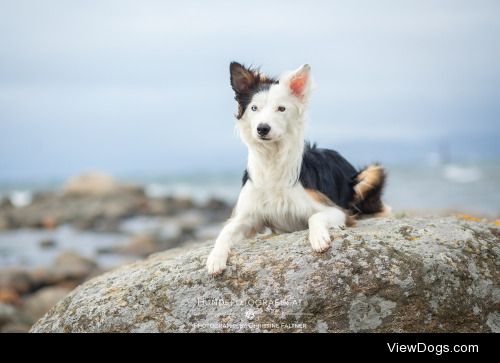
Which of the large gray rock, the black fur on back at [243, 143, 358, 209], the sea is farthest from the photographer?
the sea

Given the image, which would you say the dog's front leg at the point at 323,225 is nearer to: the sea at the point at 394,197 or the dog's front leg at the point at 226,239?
the dog's front leg at the point at 226,239

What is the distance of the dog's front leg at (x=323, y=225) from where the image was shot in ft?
15.1

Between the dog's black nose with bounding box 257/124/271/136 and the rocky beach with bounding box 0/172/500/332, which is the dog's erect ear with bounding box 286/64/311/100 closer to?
the dog's black nose with bounding box 257/124/271/136

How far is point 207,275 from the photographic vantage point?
4.68 metres

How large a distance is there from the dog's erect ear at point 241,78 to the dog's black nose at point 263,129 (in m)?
0.47

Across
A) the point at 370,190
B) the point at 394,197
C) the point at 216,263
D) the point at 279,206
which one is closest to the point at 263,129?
the point at 279,206

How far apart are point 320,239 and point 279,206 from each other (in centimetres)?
84

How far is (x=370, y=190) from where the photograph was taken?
6.41m

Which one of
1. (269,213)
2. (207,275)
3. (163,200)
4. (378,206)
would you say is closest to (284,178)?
(269,213)

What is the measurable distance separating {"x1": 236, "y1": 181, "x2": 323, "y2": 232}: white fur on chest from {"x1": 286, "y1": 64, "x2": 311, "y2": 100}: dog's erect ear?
0.86 meters

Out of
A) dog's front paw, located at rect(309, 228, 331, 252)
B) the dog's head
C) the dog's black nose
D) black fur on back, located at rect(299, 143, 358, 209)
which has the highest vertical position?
the dog's head

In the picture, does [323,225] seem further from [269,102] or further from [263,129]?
[269,102]

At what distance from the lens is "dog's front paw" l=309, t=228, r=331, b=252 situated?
4.57 m

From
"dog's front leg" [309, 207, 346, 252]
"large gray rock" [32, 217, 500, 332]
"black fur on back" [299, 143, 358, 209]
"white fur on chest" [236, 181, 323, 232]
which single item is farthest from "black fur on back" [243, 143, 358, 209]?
"large gray rock" [32, 217, 500, 332]
